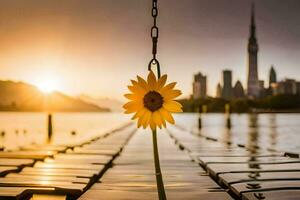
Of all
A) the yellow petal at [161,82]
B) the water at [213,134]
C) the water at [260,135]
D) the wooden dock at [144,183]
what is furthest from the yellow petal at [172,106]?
the water at [260,135]

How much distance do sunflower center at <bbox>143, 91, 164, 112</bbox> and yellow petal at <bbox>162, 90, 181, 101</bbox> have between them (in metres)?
0.04

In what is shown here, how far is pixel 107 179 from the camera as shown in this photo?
312 inches

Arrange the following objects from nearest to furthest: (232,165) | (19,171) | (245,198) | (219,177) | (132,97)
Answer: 1. (132,97)
2. (245,198)
3. (219,177)
4. (19,171)
5. (232,165)

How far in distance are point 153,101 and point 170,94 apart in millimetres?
148

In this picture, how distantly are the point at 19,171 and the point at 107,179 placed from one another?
171 cm

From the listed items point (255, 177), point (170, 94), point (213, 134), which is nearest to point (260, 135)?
point (213, 134)

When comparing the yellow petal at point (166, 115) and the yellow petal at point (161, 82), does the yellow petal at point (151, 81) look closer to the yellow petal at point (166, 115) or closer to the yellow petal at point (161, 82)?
→ the yellow petal at point (161, 82)

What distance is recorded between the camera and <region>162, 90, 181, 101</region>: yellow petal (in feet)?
12.7

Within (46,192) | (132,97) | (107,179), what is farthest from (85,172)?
(132,97)

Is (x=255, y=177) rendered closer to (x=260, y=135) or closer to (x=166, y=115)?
(x=166, y=115)

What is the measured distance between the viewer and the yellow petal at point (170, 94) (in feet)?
12.7

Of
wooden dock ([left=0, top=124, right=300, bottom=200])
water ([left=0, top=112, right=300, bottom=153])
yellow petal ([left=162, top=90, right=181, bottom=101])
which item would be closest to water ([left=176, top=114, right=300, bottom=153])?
water ([left=0, top=112, right=300, bottom=153])

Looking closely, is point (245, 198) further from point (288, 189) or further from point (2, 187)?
point (2, 187)

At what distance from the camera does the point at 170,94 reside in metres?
3.89
